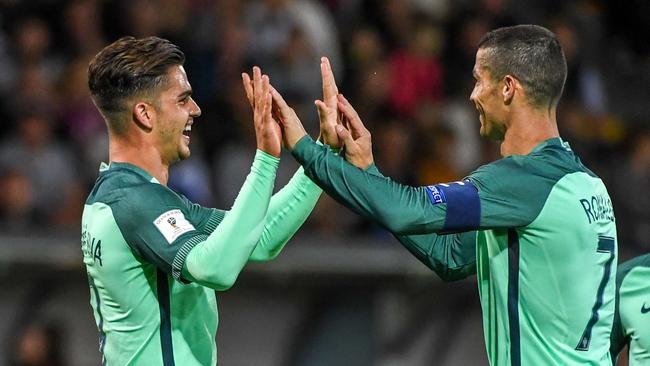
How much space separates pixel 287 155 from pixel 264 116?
5352mm

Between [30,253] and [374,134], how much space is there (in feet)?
9.66

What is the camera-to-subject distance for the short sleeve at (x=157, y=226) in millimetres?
4473

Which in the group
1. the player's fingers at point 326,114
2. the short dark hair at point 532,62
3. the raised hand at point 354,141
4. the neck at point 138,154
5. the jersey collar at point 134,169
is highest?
the short dark hair at point 532,62

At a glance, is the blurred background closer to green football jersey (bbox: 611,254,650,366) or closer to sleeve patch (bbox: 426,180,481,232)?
green football jersey (bbox: 611,254,650,366)

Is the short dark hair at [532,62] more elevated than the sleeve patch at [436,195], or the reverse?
the short dark hair at [532,62]

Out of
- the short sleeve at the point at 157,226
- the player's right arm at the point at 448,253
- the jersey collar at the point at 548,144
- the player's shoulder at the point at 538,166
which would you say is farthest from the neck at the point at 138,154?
the jersey collar at the point at 548,144

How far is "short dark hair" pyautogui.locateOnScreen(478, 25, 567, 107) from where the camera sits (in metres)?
4.61

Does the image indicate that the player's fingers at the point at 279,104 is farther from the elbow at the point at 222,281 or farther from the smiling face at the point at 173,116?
Result: the elbow at the point at 222,281

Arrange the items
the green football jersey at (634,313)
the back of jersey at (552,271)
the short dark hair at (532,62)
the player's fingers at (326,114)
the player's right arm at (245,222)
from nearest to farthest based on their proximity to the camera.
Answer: the player's right arm at (245,222)
the back of jersey at (552,271)
the short dark hair at (532,62)
the player's fingers at (326,114)
the green football jersey at (634,313)

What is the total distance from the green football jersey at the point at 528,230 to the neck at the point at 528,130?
4 centimetres

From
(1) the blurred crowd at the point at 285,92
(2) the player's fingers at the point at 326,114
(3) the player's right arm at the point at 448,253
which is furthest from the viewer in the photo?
(1) the blurred crowd at the point at 285,92

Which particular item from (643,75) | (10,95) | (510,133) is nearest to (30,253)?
(10,95)

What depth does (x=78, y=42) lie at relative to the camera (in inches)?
413

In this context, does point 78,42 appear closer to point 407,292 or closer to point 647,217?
point 407,292
